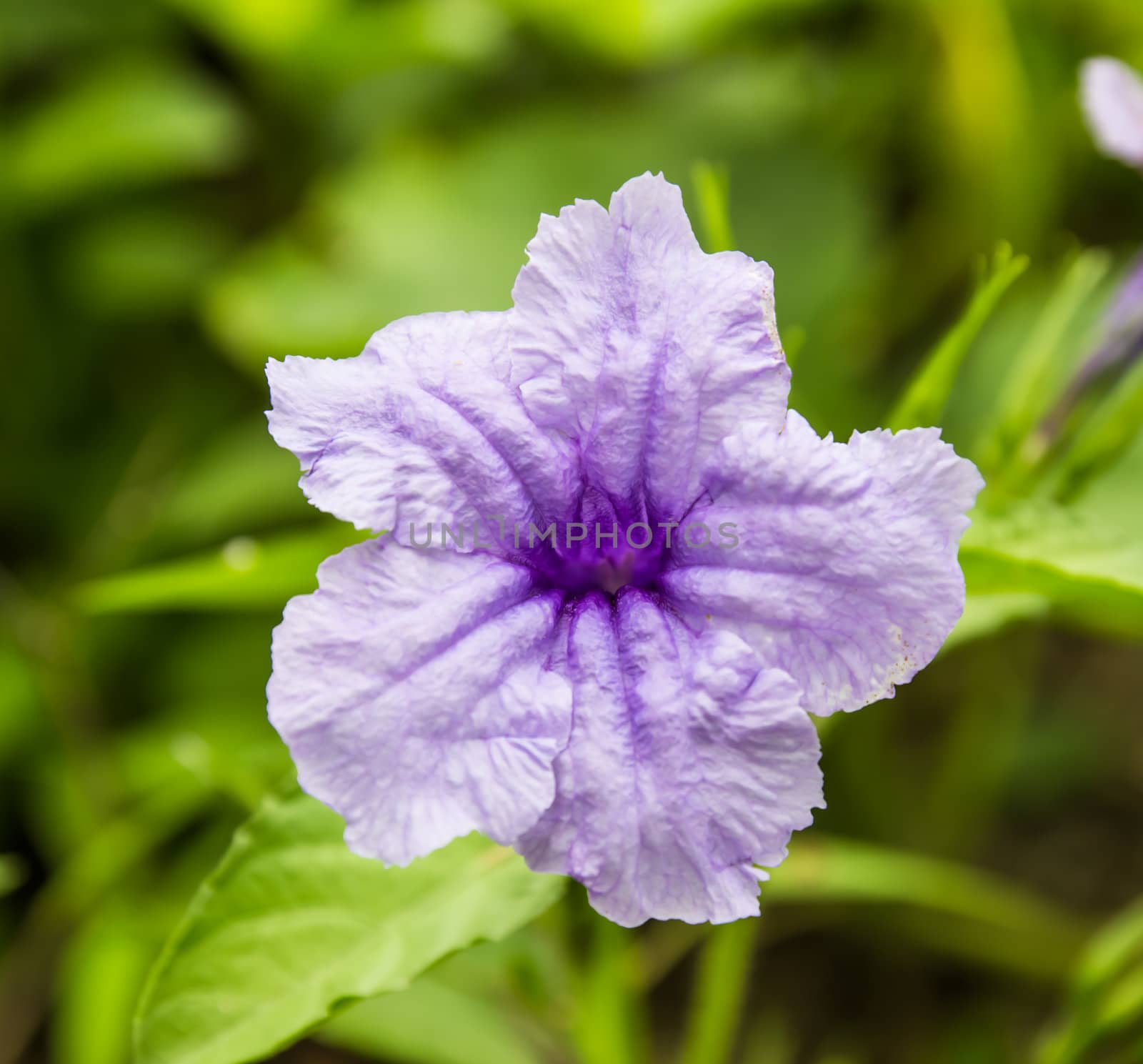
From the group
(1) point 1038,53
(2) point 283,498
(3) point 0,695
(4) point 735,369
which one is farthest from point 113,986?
(1) point 1038,53

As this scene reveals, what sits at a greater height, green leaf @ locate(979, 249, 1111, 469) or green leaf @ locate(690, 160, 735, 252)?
green leaf @ locate(690, 160, 735, 252)

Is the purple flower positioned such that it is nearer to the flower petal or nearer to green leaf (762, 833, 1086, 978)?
the flower petal

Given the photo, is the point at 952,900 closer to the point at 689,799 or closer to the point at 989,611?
the point at 989,611

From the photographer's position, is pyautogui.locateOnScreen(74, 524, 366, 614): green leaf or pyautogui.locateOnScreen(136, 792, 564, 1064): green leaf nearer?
pyautogui.locateOnScreen(136, 792, 564, 1064): green leaf

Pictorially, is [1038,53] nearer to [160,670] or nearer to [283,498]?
[283,498]

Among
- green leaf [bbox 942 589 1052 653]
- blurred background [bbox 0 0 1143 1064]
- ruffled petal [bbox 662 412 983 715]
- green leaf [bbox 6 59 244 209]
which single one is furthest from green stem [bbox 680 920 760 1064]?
green leaf [bbox 6 59 244 209]

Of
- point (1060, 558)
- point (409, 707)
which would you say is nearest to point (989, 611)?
point (1060, 558)

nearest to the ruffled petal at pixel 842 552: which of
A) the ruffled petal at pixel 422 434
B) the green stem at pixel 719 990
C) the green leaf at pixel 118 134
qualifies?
the ruffled petal at pixel 422 434
